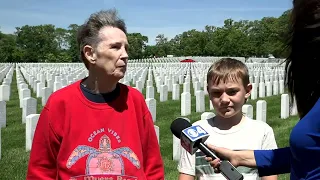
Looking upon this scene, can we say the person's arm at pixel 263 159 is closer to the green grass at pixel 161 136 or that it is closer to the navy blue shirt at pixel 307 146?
the navy blue shirt at pixel 307 146

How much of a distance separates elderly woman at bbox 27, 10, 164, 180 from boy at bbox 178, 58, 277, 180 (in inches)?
16.6

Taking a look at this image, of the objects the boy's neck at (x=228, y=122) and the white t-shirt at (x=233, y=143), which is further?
the boy's neck at (x=228, y=122)

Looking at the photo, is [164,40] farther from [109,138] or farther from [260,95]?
[109,138]

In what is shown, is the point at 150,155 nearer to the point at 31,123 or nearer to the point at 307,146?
the point at 307,146

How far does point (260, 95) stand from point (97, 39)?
540 inches

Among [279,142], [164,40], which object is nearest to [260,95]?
[279,142]

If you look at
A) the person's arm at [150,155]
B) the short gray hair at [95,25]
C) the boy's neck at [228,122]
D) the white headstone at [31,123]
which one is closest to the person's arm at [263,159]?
the person's arm at [150,155]

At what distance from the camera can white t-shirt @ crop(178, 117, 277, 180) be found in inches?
114

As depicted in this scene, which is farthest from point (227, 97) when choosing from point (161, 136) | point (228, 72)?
point (161, 136)

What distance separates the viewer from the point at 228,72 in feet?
9.95

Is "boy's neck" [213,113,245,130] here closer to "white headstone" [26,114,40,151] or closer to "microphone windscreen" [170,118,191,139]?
"microphone windscreen" [170,118,191,139]

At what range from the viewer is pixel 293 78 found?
6.22 ft

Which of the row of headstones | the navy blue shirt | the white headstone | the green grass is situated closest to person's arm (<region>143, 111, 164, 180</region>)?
the navy blue shirt

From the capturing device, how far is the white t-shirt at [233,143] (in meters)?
2.90
